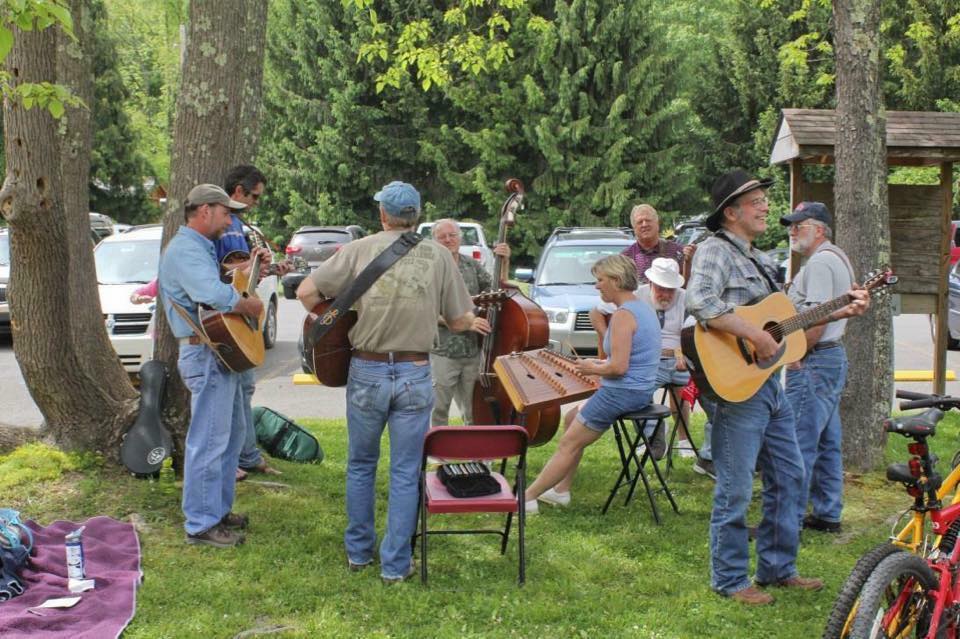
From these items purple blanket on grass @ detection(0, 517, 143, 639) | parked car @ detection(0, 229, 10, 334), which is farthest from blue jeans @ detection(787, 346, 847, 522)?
parked car @ detection(0, 229, 10, 334)

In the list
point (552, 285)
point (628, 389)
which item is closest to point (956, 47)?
point (552, 285)

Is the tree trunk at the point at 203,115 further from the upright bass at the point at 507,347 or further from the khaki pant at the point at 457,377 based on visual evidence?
the upright bass at the point at 507,347

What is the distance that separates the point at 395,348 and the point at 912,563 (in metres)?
2.52

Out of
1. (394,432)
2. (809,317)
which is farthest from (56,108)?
(809,317)

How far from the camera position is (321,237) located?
24.8 metres

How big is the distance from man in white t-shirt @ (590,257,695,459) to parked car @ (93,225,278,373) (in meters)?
4.99

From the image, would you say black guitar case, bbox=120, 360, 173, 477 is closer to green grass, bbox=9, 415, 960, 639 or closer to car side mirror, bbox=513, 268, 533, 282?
green grass, bbox=9, 415, 960, 639

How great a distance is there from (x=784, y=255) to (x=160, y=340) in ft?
59.0

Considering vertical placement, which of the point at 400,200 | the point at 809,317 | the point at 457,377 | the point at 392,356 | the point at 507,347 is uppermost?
the point at 400,200

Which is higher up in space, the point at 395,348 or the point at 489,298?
the point at 489,298

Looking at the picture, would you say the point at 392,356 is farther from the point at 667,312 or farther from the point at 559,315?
the point at 559,315

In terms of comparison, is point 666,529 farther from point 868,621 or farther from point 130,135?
point 130,135

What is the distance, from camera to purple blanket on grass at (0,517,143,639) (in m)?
4.32

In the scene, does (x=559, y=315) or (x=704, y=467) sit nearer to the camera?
(x=704, y=467)
